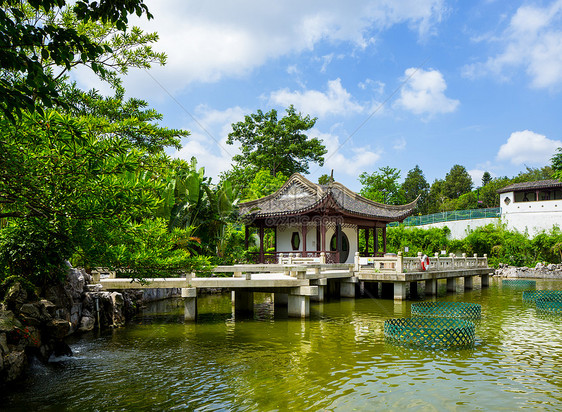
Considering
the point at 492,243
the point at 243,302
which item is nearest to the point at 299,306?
the point at 243,302

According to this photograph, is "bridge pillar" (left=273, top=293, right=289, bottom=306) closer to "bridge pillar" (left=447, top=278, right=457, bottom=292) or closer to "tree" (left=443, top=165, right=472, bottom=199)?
"bridge pillar" (left=447, top=278, right=457, bottom=292)

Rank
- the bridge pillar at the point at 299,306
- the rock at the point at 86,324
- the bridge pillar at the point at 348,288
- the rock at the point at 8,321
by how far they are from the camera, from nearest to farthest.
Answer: the rock at the point at 8,321, the rock at the point at 86,324, the bridge pillar at the point at 299,306, the bridge pillar at the point at 348,288

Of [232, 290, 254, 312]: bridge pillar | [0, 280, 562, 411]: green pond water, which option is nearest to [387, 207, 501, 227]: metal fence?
[232, 290, 254, 312]: bridge pillar

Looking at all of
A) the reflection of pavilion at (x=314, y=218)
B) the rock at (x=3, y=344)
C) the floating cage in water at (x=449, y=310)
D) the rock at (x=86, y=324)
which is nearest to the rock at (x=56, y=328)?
the rock at (x=3, y=344)

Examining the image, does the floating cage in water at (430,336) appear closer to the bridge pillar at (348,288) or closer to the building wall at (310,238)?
the bridge pillar at (348,288)

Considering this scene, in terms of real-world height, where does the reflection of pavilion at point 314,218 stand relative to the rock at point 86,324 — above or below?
above

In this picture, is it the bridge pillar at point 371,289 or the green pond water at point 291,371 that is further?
the bridge pillar at point 371,289

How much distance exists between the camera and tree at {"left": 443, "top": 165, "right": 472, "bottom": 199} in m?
70.5

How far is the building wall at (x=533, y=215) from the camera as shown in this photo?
3769cm

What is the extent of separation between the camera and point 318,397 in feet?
21.6

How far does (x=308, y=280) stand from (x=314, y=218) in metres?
9.09

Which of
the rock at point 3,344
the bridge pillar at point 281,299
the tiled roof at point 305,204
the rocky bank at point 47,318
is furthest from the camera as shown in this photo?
the tiled roof at point 305,204

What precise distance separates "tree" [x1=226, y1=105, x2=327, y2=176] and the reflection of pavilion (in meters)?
16.3

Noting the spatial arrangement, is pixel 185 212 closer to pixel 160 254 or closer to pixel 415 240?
pixel 160 254
